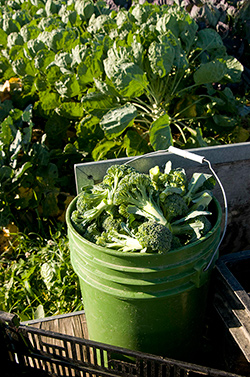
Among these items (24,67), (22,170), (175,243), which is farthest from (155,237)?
(24,67)

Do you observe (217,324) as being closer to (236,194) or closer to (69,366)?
(69,366)

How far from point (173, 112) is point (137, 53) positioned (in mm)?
772

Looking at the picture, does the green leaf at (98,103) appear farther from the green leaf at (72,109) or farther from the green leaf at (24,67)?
the green leaf at (24,67)

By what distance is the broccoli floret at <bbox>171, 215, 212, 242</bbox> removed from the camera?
1.75 metres

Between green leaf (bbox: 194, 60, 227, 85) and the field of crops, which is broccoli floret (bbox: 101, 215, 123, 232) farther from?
green leaf (bbox: 194, 60, 227, 85)

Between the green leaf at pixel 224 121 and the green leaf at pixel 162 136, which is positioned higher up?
the green leaf at pixel 162 136

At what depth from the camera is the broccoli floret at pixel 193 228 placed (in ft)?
5.73

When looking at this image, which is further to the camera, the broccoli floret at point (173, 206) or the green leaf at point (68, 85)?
the green leaf at point (68, 85)

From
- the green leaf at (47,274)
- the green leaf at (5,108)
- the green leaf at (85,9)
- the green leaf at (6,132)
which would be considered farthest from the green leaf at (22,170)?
the green leaf at (85,9)

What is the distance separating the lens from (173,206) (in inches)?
70.7

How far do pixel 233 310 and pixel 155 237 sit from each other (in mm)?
693

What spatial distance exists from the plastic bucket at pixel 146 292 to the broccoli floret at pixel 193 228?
39 millimetres

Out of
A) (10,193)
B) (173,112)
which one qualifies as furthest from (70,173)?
(173,112)

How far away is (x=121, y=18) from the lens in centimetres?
402
